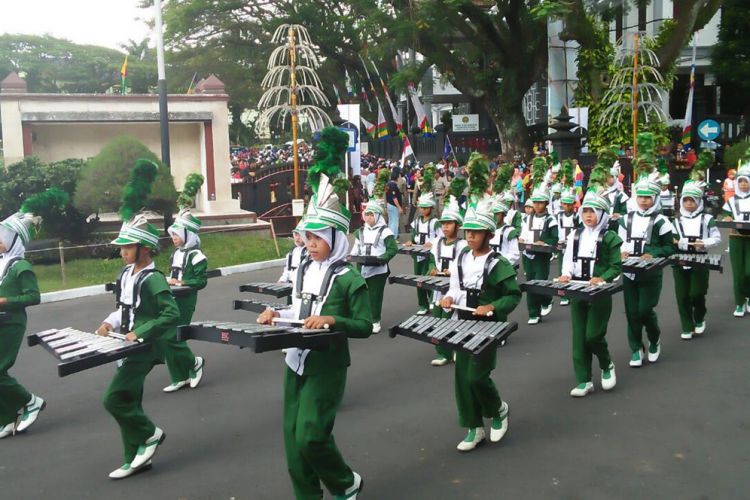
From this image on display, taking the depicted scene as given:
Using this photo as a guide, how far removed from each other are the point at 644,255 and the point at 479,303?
9.88ft

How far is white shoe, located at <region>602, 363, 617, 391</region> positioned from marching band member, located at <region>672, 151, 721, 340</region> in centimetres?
230

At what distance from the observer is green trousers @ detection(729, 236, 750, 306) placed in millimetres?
10719

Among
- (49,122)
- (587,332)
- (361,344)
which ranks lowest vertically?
(361,344)

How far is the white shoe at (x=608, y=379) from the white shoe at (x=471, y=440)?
6.51ft

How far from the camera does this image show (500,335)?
5914mm

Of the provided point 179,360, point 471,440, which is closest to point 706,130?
point 179,360

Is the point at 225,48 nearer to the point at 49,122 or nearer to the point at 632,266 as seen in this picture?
the point at 49,122

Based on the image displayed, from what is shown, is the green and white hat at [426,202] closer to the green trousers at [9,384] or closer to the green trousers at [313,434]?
the green trousers at [9,384]

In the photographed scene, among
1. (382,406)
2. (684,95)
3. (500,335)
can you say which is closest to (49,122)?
(382,406)

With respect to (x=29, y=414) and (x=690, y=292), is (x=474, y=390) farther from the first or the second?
(x=690, y=292)

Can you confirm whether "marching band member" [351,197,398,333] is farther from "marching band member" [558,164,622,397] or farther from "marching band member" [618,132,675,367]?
"marching band member" [558,164,622,397]

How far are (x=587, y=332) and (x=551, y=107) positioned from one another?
2414 cm

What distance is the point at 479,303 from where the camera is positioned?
21.9ft

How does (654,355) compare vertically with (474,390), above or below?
below
